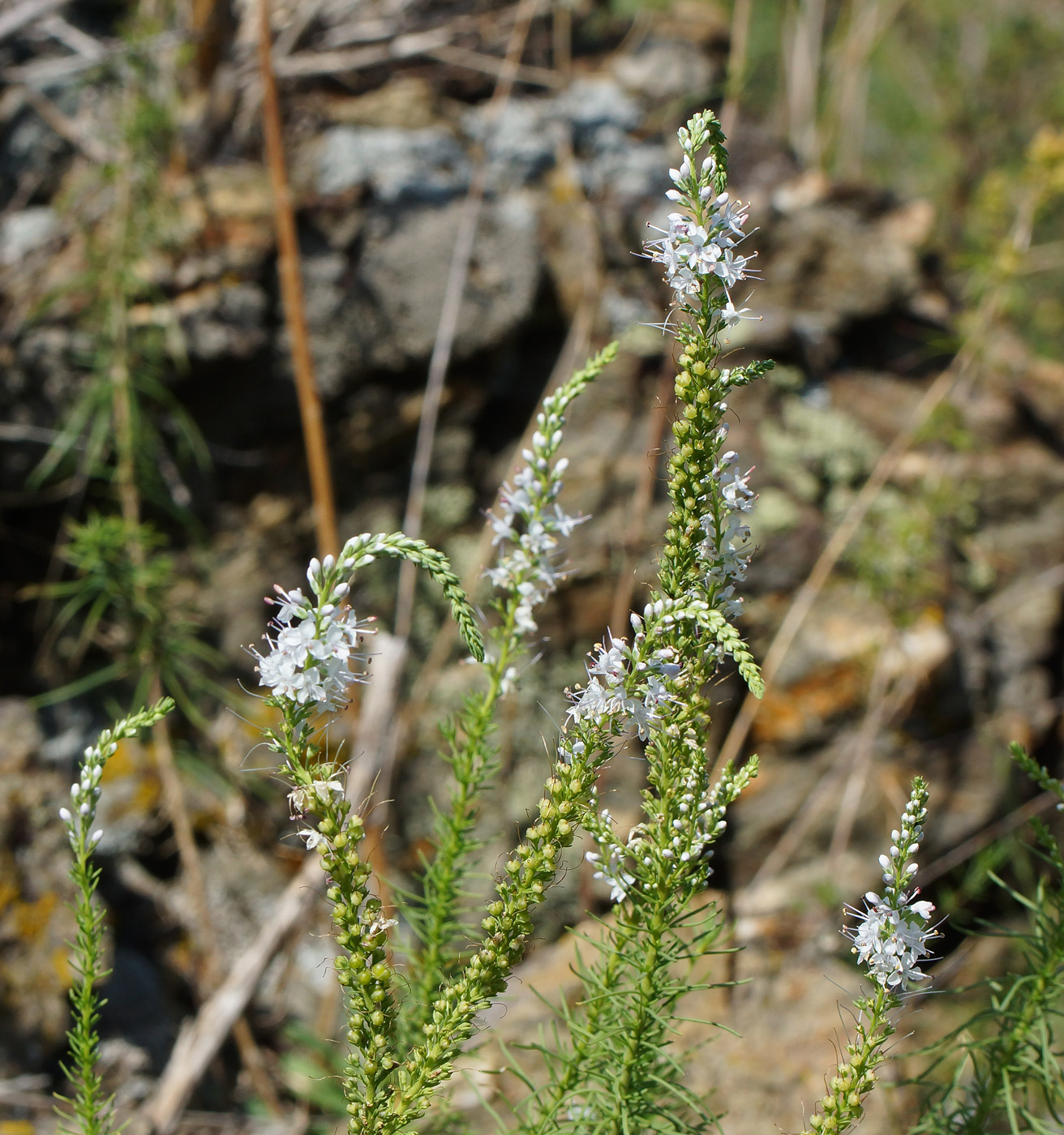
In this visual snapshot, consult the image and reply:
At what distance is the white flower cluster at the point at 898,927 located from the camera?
1083mm

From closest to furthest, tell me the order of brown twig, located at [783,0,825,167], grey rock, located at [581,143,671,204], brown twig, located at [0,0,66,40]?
brown twig, located at [0,0,66,40] < grey rock, located at [581,143,671,204] < brown twig, located at [783,0,825,167]

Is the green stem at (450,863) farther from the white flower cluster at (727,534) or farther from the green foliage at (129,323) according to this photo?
the green foliage at (129,323)

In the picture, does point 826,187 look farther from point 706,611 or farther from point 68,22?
point 706,611

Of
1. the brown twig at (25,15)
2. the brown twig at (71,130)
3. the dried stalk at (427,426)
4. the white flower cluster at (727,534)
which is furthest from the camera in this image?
the brown twig at (71,130)

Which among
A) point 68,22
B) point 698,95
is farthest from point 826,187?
point 68,22

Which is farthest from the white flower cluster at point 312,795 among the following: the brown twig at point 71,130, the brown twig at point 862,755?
the brown twig at point 71,130

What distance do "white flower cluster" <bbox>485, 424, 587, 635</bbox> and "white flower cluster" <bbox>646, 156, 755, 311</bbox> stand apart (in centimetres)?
24

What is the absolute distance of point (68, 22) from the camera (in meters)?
3.36

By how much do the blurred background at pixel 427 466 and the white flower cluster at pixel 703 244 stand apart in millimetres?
1609

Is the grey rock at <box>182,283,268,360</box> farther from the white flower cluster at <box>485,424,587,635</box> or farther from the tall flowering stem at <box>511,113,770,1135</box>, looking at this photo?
the tall flowering stem at <box>511,113,770,1135</box>

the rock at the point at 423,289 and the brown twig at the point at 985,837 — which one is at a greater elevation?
the rock at the point at 423,289

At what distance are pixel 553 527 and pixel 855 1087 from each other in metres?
0.78

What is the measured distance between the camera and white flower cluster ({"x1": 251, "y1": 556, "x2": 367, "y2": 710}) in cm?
100

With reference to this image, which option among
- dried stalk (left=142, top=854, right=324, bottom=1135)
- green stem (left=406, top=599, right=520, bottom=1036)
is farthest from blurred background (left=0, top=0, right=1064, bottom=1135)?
green stem (left=406, top=599, right=520, bottom=1036)
